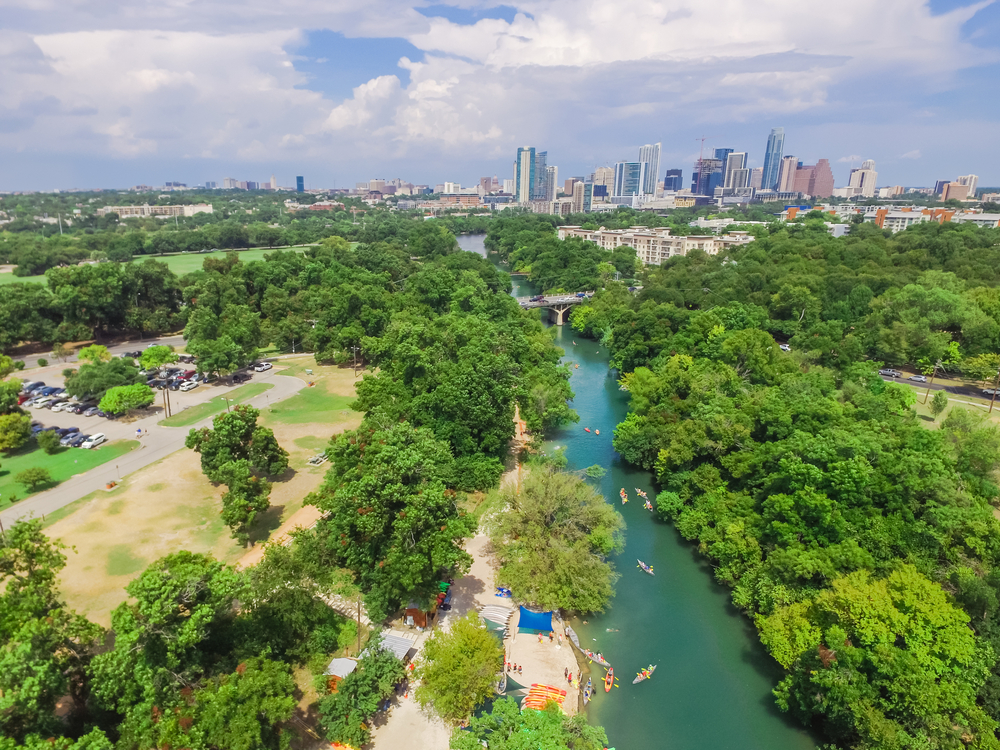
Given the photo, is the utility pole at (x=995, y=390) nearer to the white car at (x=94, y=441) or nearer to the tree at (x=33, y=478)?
the tree at (x=33, y=478)

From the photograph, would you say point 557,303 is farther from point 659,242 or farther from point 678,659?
point 678,659

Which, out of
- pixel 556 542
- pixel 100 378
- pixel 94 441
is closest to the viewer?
pixel 556 542

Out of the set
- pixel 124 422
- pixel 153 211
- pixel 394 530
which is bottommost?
pixel 124 422

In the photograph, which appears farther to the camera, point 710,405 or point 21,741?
point 710,405

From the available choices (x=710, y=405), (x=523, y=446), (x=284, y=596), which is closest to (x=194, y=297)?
(x=523, y=446)

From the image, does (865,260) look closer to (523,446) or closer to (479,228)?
(523,446)

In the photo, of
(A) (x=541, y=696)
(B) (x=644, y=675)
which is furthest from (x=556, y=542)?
(A) (x=541, y=696)

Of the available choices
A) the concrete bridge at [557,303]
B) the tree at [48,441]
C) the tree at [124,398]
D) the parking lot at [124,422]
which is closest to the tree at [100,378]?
the parking lot at [124,422]

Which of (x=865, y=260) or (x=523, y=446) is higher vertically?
(x=865, y=260)
